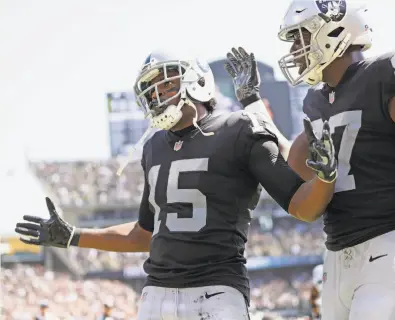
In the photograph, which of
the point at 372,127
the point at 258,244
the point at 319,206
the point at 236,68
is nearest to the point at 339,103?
the point at 372,127

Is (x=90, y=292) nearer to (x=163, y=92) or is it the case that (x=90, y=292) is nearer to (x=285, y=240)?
(x=285, y=240)

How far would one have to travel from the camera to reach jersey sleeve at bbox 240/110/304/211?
3.86 metres

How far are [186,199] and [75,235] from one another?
84 cm

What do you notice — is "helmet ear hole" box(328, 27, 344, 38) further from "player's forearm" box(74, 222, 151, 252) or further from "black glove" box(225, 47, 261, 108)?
"player's forearm" box(74, 222, 151, 252)

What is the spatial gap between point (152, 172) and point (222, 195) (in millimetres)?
451

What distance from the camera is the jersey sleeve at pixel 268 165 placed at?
3.86 metres

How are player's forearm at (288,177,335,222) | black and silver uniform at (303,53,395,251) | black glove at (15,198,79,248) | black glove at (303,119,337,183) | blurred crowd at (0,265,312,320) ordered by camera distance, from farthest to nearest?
blurred crowd at (0,265,312,320)
black glove at (15,198,79,248)
black and silver uniform at (303,53,395,251)
player's forearm at (288,177,335,222)
black glove at (303,119,337,183)

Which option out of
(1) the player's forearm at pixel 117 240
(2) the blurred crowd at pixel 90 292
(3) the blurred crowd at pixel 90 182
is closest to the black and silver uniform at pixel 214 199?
(1) the player's forearm at pixel 117 240

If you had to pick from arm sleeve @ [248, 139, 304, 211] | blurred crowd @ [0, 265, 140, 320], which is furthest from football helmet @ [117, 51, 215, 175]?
blurred crowd @ [0, 265, 140, 320]

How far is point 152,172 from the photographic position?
4336 millimetres

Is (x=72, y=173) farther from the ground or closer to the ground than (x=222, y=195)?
closer to the ground

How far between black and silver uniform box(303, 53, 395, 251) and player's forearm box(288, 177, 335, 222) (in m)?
0.15

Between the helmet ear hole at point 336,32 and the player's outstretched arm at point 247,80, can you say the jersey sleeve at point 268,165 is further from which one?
the helmet ear hole at point 336,32

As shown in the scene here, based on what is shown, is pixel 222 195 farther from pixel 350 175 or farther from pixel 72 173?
pixel 72 173
